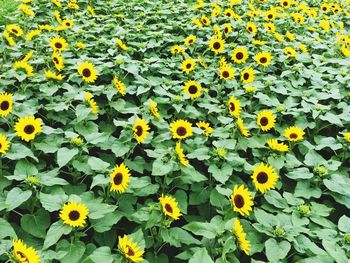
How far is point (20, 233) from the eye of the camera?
2.53 m

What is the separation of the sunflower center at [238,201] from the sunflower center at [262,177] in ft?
0.81

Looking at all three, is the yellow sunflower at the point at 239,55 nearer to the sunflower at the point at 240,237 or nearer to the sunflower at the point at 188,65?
the sunflower at the point at 188,65

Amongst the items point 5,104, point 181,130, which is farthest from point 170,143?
point 5,104

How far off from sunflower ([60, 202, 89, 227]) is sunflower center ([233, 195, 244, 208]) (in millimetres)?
912

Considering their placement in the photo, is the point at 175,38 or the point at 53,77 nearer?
the point at 53,77

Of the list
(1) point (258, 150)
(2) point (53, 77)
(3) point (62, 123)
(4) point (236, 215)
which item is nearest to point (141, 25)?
(2) point (53, 77)

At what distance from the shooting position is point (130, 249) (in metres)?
2.14

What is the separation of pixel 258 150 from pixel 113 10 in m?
3.76

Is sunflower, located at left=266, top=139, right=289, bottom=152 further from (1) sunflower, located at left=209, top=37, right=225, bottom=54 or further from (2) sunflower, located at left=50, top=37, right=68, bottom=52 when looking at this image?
(2) sunflower, located at left=50, top=37, right=68, bottom=52

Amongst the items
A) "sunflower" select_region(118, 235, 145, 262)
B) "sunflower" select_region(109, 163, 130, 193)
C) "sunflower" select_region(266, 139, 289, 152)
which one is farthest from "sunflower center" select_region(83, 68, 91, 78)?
"sunflower" select_region(118, 235, 145, 262)

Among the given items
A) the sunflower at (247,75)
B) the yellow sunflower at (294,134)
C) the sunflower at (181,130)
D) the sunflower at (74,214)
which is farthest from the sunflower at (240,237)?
the sunflower at (247,75)

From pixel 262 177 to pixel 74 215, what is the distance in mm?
1261

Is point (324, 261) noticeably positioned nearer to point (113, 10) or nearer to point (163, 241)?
point (163, 241)

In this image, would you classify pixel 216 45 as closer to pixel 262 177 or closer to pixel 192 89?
pixel 192 89
